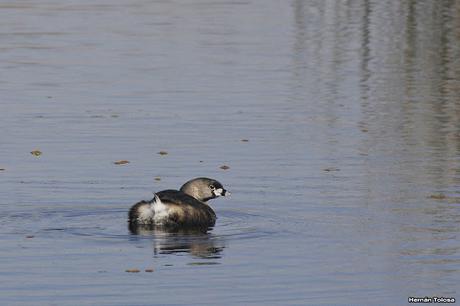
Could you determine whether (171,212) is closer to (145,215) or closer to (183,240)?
(145,215)

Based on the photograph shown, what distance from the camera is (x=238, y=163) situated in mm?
19859

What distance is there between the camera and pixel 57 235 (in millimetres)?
15086

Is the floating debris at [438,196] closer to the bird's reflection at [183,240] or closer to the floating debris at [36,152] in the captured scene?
the bird's reflection at [183,240]

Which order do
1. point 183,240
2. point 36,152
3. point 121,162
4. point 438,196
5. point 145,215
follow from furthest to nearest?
point 36,152, point 121,162, point 438,196, point 145,215, point 183,240

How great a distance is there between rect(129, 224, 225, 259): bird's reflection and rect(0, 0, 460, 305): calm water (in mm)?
43

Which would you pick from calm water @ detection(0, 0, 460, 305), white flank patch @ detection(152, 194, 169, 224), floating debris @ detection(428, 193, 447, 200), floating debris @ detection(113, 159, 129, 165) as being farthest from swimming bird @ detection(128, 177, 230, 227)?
floating debris @ detection(113, 159, 129, 165)

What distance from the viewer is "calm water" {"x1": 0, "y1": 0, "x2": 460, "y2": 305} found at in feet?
43.1

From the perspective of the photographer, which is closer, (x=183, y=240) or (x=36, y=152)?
(x=183, y=240)

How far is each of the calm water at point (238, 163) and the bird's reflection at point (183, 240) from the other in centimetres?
4

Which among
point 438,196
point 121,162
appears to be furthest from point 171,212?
point 121,162

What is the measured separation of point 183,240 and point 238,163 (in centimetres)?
485

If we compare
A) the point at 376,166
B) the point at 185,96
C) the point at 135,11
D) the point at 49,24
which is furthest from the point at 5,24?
the point at 376,166

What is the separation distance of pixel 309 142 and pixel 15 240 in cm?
776

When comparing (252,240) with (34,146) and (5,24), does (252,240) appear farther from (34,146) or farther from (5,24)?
(5,24)
